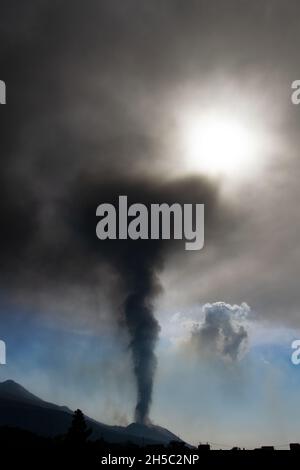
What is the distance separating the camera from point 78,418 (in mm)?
99250
